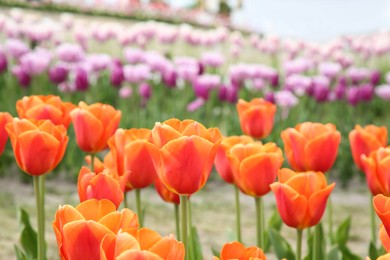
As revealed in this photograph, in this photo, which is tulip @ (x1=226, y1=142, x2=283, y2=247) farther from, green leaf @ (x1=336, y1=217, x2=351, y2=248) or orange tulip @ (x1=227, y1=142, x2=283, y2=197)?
green leaf @ (x1=336, y1=217, x2=351, y2=248)

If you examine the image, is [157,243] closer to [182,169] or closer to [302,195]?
[182,169]

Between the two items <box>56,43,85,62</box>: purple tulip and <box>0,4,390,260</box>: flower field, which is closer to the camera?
<box>0,4,390,260</box>: flower field

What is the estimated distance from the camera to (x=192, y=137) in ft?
4.41

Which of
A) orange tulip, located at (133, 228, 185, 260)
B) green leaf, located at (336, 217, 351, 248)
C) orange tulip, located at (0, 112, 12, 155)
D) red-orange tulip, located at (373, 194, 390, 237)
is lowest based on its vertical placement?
green leaf, located at (336, 217, 351, 248)

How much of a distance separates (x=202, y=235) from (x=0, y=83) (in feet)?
11.7

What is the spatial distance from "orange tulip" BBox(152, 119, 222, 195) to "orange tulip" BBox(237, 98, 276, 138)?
1097 millimetres

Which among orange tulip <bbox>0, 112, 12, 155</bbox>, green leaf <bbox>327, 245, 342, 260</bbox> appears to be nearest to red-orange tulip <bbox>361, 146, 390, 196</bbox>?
green leaf <bbox>327, 245, 342, 260</bbox>

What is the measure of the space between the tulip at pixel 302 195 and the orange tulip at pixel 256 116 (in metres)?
0.91

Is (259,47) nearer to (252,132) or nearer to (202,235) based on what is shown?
(202,235)

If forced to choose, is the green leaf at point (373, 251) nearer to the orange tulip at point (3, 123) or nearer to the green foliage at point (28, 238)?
the green foliage at point (28, 238)

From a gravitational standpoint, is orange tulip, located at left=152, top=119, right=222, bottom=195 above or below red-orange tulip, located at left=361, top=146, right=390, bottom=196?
above

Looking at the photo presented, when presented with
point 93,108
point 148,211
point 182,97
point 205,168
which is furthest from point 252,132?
point 182,97

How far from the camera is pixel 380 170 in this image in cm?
178

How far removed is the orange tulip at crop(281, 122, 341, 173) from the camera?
1.99m
